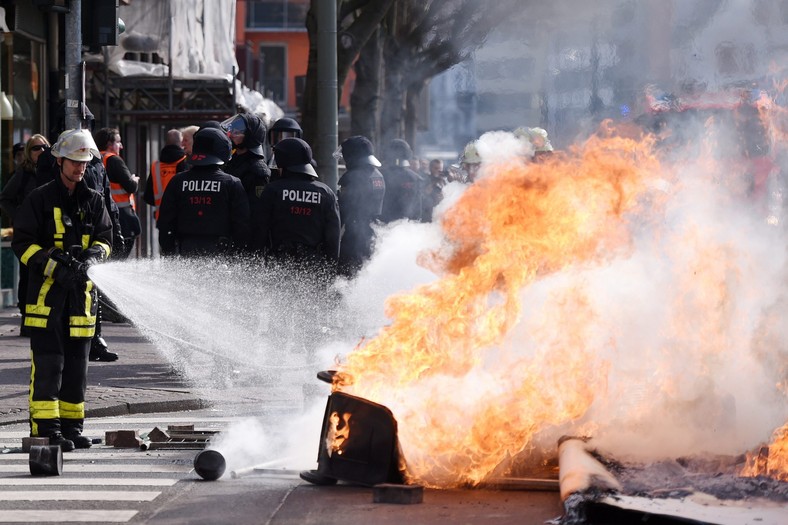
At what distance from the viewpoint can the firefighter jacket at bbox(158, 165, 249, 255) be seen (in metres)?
10.8

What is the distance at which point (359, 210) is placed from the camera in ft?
40.5

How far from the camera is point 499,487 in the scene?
6797 mm

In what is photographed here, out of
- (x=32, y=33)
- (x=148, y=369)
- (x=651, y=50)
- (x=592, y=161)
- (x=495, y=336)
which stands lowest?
(x=148, y=369)

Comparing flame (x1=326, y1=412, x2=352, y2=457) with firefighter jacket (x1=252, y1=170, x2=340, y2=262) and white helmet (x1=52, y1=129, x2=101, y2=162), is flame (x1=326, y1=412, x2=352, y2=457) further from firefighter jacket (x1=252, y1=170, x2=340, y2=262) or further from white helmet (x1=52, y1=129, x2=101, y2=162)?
firefighter jacket (x1=252, y1=170, x2=340, y2=262)

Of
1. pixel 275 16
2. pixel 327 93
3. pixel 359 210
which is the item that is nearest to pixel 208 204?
pixel 359 210

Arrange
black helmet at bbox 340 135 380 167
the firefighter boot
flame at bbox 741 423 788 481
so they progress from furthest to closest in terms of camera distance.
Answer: black helmet at bbox 340 135 380 167, the firefighter boot, flame at bbox 741 423 788 481

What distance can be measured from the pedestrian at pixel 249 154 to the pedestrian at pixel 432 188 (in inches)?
193

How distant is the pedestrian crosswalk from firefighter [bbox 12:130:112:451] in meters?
0.27

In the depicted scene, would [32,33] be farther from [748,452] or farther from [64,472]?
[748,452]

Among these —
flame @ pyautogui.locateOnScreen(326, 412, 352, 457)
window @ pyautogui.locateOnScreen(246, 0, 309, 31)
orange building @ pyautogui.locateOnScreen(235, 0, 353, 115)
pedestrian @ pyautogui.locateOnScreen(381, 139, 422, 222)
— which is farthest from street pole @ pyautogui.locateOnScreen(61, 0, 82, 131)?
window @ pyautogui.locateOnScreen(246, 0, 309, 31)

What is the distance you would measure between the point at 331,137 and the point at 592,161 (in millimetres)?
6686

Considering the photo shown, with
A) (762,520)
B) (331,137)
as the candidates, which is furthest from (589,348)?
(331,137)

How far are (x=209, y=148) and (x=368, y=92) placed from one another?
14.4m

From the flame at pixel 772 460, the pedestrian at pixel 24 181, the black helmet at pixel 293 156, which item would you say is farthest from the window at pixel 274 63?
the flame at pixel 772 460
